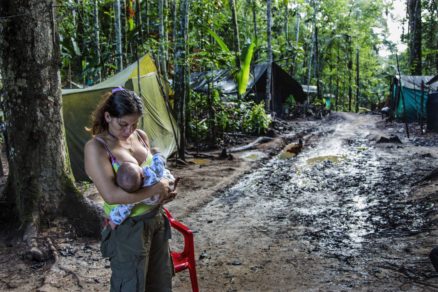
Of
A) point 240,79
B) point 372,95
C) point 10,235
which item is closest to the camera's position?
point 10,235

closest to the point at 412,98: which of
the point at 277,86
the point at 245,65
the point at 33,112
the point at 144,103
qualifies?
the point at 245,65

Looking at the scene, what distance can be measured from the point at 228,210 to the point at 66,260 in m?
3.02

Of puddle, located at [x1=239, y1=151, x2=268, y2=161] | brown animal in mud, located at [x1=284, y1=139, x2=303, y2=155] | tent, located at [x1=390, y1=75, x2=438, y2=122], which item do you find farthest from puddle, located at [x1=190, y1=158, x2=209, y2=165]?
tent, located at [x1=390, y1=75, x2=438, y2=122]

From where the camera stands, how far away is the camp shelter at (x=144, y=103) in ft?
30.2

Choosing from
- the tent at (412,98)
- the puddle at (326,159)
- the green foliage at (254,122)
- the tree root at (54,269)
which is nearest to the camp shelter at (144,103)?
the puddle at (326,159)

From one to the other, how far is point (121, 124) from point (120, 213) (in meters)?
0.50

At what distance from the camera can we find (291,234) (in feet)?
18.1

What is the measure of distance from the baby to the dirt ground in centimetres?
203

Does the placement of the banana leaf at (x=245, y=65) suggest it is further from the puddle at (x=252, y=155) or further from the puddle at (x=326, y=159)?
the puddle at (x=326, y=159)

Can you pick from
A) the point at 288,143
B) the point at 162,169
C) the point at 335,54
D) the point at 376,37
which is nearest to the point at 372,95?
the point at 376,37

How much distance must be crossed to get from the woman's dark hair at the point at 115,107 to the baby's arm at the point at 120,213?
46 centimetres

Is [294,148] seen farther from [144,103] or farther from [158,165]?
[158,165]

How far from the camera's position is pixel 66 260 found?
4559 millimetres

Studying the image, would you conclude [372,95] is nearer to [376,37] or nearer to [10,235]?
[376,37]
